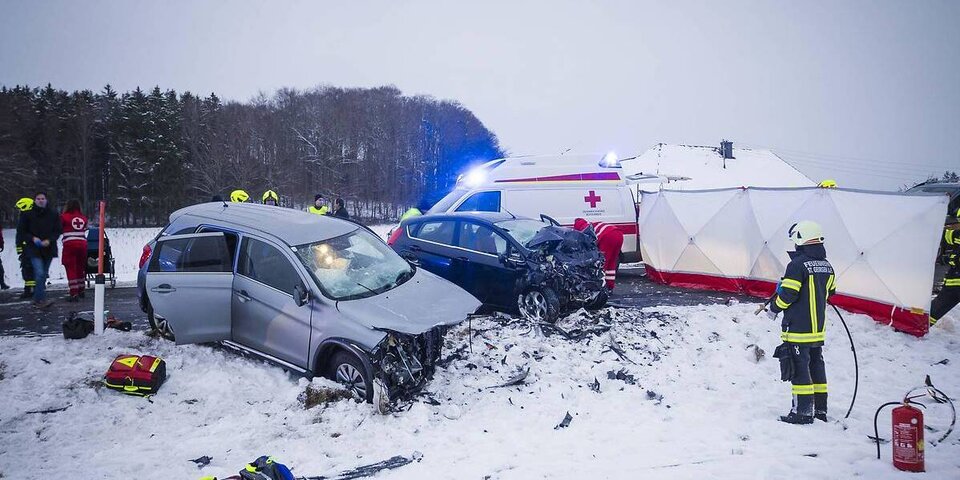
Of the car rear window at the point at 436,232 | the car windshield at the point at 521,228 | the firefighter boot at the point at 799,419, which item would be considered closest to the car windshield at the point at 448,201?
the car rear window at the point at 436,232

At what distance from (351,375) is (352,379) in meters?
0.04

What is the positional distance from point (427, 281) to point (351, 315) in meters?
1.36

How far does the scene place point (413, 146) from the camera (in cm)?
6281

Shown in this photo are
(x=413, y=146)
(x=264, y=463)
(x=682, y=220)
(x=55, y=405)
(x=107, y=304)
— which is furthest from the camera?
(x=413, y=146)

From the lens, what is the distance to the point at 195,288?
5758 millimetres

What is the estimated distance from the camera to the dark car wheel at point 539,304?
7.60m

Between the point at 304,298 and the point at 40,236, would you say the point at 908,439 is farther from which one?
the point at 40,236

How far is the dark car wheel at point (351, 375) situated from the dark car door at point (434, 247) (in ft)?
10.7

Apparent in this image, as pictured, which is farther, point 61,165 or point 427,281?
point 61,165

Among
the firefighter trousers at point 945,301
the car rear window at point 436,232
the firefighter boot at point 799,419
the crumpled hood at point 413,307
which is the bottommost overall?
the firefighter boot at point 799,419

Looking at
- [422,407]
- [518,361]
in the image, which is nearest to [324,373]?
[422,407]

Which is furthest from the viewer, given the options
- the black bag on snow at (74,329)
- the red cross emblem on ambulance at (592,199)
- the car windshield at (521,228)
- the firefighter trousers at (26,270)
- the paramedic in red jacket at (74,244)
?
the red cross emblem on ambulance at (592,199)

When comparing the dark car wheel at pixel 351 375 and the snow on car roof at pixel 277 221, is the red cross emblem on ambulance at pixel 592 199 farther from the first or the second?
the dark car wheel at pixel 351 375

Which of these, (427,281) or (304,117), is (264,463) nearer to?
(427,281)
